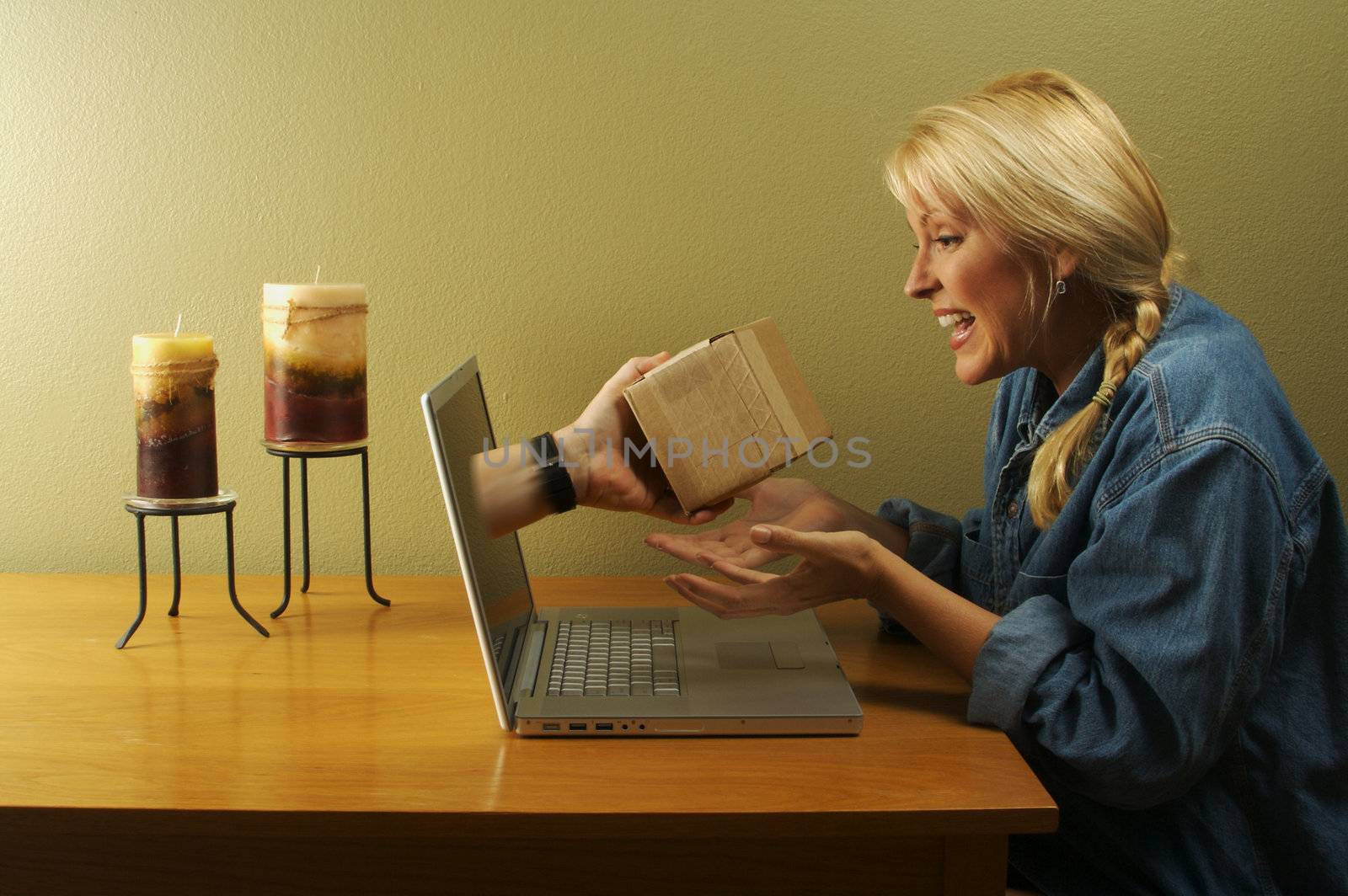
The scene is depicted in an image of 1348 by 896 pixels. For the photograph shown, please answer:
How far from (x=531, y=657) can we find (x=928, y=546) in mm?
481

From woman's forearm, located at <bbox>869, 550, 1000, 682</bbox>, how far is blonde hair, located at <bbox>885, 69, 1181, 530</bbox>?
0.44 ft

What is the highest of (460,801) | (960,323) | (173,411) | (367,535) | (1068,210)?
(1068,210)

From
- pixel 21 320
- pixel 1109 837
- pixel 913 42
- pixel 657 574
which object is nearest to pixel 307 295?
pixel 21 320

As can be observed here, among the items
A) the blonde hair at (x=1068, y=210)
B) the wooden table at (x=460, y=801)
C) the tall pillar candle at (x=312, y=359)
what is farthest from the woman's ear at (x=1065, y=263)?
the tall pillar candle at (x=312, y=359)

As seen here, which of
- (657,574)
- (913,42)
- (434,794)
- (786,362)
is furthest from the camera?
(657,574)

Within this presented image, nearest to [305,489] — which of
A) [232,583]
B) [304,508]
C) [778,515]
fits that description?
[304,508]

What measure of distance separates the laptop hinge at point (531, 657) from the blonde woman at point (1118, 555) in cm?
17

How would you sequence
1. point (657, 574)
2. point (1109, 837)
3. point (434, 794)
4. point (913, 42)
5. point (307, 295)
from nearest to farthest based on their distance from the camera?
point (434, 794) → point (1109, 837) → point (307, 295) → point (913, 42) → point (657, 574)

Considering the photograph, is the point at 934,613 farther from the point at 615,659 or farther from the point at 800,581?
the point at 615,659

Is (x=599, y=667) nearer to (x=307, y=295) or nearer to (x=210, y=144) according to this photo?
(x=307, y=295)

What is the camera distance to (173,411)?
4.28ft

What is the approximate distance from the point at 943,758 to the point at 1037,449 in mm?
380

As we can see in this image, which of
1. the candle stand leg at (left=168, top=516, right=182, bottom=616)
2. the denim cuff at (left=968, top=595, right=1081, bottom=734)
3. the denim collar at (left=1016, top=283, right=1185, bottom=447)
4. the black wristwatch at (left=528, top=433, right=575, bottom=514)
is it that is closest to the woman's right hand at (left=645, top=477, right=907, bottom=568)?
the black wristwatch at (left=528, top=433, right=575, bottom=514)

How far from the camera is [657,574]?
1606 millimetres
